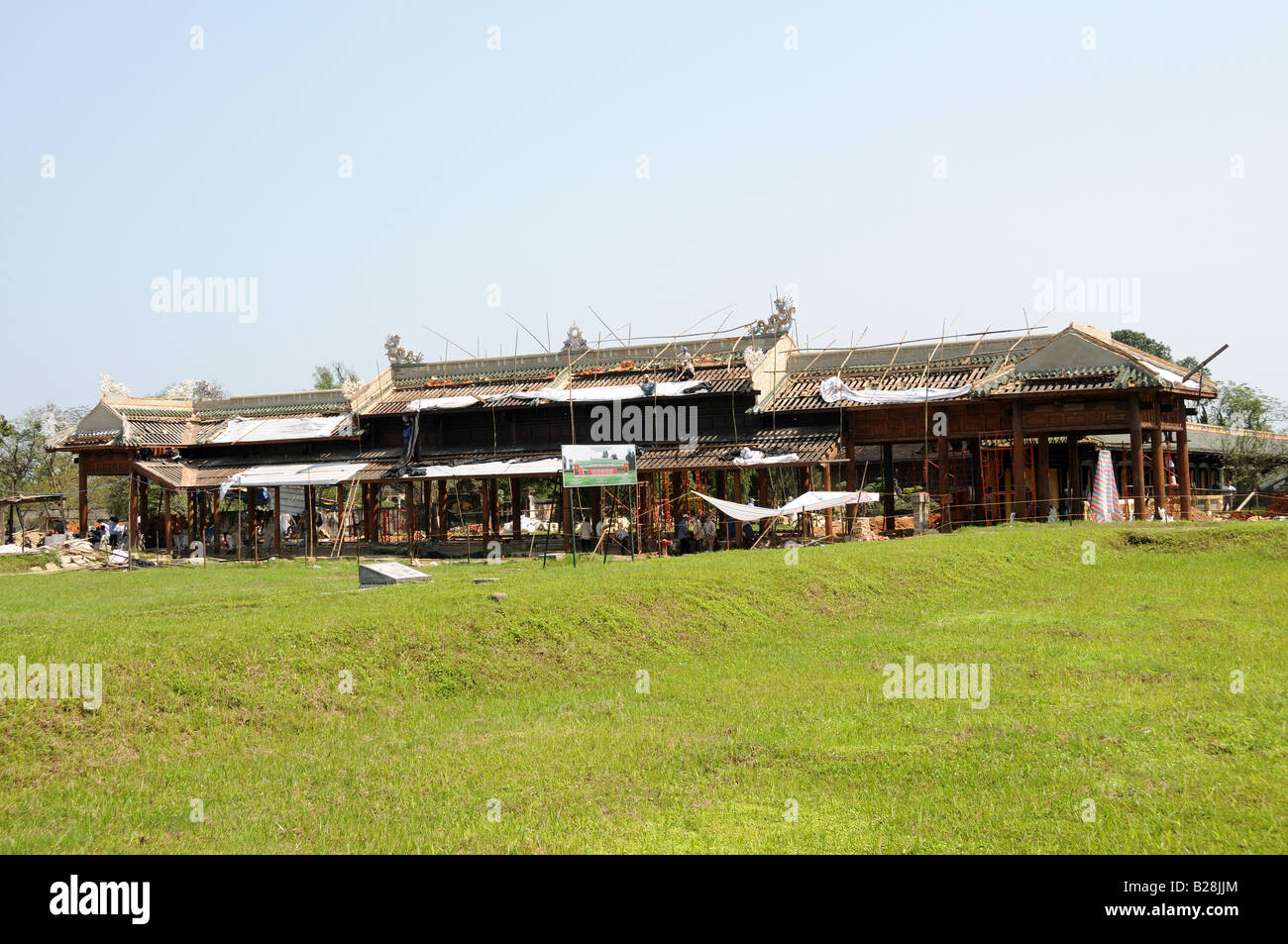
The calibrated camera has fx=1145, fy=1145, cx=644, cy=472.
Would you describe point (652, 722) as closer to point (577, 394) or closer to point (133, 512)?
point (577, 394)

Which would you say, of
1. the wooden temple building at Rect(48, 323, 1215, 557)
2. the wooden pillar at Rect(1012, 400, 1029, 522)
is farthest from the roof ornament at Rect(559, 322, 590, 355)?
the wooden pillar at Rect(1012, 400, 1029, 522)

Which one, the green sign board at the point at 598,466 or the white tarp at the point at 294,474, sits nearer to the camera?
the green sign board at the point at 598,466

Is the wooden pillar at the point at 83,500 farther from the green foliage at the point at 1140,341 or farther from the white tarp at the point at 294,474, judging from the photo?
the green foliage at the point at 1140,341

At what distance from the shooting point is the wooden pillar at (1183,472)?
27578 millimetres

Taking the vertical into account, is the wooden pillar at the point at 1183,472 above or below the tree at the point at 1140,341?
below

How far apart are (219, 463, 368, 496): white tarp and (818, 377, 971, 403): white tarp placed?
14458mm

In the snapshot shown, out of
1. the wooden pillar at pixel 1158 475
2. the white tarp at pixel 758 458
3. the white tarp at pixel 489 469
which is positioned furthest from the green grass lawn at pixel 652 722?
the white tarp at pixel 489 469

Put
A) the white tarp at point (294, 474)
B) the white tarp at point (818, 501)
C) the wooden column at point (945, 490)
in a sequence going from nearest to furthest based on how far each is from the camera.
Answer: the white tarp at point (818, 501) < the wooden column at point (945, 490) < the white tarp at point (294, 474)

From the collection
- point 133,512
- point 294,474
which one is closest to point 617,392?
point 294,474

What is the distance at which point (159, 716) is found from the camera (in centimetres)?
1102

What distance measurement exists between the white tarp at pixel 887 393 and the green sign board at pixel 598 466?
10.1 meters

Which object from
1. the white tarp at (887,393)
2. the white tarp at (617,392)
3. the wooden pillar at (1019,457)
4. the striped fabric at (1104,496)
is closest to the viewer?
the striped fabric at (1104,496)
